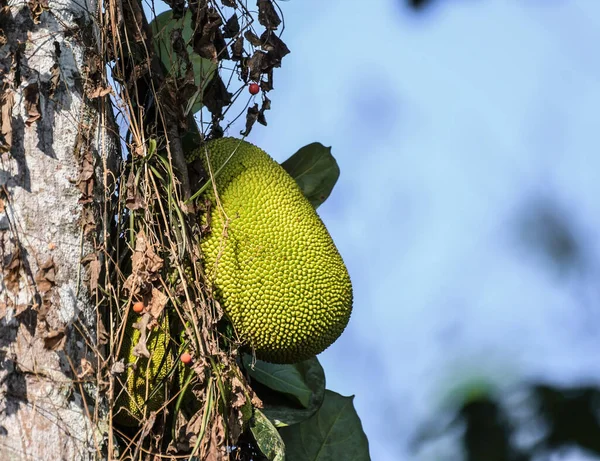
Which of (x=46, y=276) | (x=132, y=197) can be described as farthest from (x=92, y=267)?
(x=132, y=197)

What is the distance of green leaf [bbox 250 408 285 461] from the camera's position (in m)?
1.45

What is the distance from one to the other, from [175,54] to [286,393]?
83 centimetres

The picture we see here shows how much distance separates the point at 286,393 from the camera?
1.76 m

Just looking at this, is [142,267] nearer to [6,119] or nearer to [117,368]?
[117,368]

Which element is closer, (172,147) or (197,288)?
(197,288)

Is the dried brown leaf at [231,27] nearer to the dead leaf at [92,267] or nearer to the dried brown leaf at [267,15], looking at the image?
the dried brown leaf at [267,15]

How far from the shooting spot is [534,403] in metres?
0.40

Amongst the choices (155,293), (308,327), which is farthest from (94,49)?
(308,327)

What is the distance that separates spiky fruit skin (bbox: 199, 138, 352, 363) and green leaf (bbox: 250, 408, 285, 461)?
0.15 metres

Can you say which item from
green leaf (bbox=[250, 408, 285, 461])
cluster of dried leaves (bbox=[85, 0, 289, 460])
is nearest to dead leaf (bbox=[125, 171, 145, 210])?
cluster of dried leaves (bbox=[85, 0, 289, 460])

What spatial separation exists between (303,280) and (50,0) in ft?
2.37

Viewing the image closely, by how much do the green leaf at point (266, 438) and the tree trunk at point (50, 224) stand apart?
0.38 meters

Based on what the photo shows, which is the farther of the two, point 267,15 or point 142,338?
point 267,15

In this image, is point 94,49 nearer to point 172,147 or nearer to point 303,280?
point 172,147
